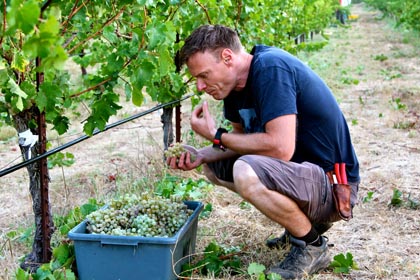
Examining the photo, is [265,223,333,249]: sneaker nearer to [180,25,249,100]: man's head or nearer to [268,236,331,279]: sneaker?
[268,236,331,279]: sneaker

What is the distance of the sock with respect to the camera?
307cm

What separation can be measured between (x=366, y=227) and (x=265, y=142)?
1.42 meters

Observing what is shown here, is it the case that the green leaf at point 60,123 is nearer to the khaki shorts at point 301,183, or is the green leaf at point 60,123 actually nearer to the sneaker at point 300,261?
the khaki shorts at point 301,183

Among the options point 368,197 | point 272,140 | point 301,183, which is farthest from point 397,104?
point 272,140

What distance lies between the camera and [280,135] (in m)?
2.80

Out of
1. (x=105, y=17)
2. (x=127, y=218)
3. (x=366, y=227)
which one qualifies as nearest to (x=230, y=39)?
(x=105, y=17)

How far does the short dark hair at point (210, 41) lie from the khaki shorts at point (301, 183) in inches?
22.9

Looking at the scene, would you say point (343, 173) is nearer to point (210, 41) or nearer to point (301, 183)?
point (301, 183)

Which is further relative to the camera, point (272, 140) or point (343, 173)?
point (343, 173)

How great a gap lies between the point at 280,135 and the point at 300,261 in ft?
2.40

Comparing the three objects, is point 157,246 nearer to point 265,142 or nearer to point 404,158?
point 265,142

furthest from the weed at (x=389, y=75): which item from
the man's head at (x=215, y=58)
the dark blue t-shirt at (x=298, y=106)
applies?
the man's head at (x=215, y=58)

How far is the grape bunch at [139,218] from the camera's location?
281 cm

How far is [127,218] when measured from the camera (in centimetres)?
294
